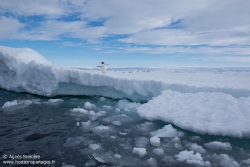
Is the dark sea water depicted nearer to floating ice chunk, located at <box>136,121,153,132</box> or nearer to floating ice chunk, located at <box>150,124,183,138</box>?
floating ice chunk, located at <box>136,121,153,132</box>

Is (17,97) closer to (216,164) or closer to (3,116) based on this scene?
(3,116)

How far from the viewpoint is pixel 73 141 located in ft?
16.3

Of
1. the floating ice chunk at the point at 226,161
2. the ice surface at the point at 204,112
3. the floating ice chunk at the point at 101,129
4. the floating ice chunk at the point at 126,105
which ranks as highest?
the ice surface at the point at 204,112

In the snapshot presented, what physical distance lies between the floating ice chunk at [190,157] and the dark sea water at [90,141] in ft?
0.37

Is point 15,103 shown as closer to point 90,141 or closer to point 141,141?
point 90,141

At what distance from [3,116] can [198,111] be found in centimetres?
682

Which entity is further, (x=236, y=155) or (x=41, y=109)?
(x=41, y=109)

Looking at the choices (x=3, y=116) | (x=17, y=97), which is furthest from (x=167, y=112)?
(x=17, y=97)

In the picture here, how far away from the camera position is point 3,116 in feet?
22.8

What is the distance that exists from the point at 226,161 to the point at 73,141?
3.59 metres

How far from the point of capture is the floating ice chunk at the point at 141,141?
4.74 m

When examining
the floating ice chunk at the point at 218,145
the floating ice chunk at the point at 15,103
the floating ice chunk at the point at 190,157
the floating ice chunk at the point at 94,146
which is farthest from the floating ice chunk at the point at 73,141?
the floating ice chunk at the point at 15,103

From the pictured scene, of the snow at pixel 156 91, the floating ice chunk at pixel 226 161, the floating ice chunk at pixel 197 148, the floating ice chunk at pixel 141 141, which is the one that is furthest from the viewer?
the snow at pixel 156 91

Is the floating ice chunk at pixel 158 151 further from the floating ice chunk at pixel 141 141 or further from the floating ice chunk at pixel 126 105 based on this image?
the floating ice chunk at pixel 126 105
